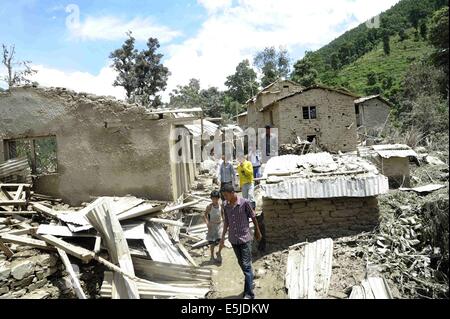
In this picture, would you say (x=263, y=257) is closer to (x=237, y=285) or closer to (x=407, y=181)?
(x=237, y=285)

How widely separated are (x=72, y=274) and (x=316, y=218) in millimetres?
4259

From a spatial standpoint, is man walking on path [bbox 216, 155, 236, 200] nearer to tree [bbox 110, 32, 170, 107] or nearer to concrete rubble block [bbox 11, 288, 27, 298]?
concrete rubble block [bbox 11, 288, 27, 298]

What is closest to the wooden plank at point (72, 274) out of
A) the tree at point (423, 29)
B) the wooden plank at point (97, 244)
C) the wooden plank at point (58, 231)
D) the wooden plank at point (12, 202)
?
the wooden plank at point (58, 231)

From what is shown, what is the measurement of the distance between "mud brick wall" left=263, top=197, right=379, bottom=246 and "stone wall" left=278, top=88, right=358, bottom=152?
1533 centimetres

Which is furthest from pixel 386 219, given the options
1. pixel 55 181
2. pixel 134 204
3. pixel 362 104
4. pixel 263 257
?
pixel 362 104

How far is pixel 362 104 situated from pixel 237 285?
2686cm

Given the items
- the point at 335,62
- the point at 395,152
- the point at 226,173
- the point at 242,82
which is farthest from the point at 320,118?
the point at 335,62

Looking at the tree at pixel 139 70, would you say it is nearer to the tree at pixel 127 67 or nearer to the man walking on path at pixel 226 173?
the tree at pixel 127 67

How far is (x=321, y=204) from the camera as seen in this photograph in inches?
270

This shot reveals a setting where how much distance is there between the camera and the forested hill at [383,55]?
42.7 meters

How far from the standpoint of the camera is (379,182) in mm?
6539

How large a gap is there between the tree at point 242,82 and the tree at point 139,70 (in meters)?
15.0

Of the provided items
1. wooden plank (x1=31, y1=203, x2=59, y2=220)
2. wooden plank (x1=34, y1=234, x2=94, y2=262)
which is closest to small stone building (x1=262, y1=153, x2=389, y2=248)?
wooden plank (x1=34, y1=234, x2=94, y2=262)

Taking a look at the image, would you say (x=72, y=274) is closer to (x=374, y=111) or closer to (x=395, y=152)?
(x=395, y=152)
